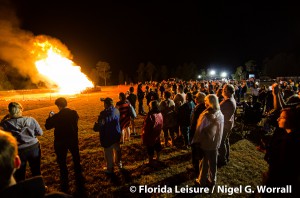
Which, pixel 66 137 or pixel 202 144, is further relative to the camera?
pixel 66 137

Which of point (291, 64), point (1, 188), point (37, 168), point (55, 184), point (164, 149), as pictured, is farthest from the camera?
point (291, 64)

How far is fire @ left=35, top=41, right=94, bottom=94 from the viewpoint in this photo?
120 ft

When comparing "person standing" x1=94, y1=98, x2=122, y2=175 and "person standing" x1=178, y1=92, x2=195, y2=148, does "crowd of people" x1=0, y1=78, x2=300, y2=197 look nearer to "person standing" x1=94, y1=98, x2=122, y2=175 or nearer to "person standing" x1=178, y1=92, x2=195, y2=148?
"person standing" x1=94, y1=98, x2=122, y2=175

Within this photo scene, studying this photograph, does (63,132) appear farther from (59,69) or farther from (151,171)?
(59,69)

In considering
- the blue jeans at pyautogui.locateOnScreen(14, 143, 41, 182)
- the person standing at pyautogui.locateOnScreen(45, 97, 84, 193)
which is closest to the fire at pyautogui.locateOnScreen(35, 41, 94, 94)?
the person standing at pyautogui.locateOnScreen(45, 97, 84, 193)

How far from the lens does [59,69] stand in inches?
1550

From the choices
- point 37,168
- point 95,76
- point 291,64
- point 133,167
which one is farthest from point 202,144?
point 291,64

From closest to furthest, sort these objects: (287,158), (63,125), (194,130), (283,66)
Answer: (287,158), (63,125), (194,130), (283,66)

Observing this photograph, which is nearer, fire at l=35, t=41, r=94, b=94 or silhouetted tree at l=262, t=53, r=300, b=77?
fire at l=35, t=41, r=94, b=94

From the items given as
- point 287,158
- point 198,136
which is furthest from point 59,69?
point 287,158

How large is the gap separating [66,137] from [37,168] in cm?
92

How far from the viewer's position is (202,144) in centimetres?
505

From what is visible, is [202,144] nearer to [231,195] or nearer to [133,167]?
[231,195]

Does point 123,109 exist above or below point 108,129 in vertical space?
A: above
